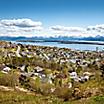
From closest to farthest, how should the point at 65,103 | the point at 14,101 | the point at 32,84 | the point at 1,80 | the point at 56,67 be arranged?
the point at 65,103 < the point at 14,101 < the point at 1,80 < the point at 32,84 < the point at 56,67

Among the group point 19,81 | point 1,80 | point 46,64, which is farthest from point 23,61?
point 1,80

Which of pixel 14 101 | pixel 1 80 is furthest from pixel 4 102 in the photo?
pixel 1 80

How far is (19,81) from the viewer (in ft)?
278

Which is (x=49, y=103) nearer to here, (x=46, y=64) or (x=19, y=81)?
(x=19, y=81)

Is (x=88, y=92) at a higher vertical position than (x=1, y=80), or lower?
higher

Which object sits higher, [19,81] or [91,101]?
[91,101]

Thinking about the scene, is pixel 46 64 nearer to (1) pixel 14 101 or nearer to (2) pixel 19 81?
(2) pixel 19 81

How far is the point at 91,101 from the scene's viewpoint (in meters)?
25.3

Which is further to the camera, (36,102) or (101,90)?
(101,90)

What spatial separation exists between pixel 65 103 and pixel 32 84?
56506mm

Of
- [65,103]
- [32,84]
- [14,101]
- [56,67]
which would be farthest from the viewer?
[56,67]

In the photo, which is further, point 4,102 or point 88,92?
point 88,92

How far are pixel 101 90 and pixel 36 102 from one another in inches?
301

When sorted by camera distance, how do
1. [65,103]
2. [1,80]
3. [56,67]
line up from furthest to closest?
[56,67], [1,80], [65,103]
